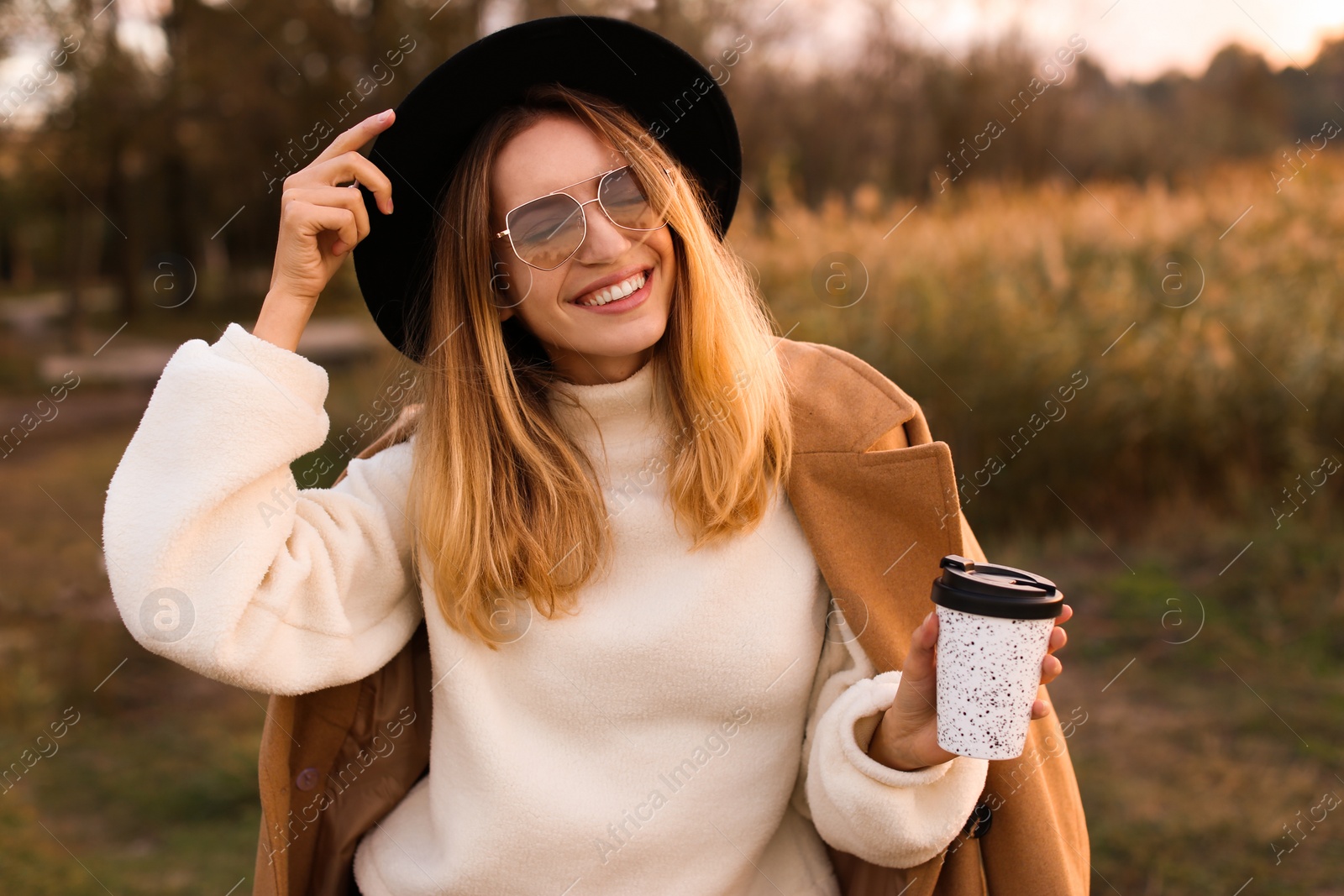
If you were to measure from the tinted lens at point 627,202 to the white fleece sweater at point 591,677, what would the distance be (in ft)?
0.90

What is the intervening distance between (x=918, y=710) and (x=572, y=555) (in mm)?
639

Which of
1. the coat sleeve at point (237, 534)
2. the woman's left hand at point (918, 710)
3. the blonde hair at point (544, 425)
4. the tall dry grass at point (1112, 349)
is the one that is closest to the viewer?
the woman's left hand at point (918, 710)

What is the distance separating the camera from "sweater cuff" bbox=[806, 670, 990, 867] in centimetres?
167

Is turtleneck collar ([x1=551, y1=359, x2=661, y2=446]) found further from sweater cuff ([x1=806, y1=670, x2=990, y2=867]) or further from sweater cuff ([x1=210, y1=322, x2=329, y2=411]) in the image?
sweater cuff ([x1=806, y1=670, x2=990, y2=867])

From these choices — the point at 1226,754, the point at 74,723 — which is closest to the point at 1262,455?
the point at 1226,754

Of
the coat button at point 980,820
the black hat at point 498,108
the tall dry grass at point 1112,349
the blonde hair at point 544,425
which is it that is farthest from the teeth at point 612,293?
the tall dry grass at point 1112,349

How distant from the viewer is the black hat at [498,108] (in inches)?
73.0

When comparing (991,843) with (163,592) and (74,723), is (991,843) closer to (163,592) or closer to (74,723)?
(163,592)

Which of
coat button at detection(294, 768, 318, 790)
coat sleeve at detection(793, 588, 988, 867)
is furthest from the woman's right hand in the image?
coat sleeve at detection(793, 588, 988, 867)

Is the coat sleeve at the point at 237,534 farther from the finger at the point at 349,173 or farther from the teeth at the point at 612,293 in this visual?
the teeth at the point at 612,293

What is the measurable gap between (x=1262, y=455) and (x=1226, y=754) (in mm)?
2097

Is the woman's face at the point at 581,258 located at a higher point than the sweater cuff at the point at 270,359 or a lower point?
higher

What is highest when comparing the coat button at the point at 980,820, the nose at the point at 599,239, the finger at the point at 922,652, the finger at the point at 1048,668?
the nose at the point at 599,239

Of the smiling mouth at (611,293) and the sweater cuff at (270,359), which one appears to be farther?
the smiling mouth at (611,293)
